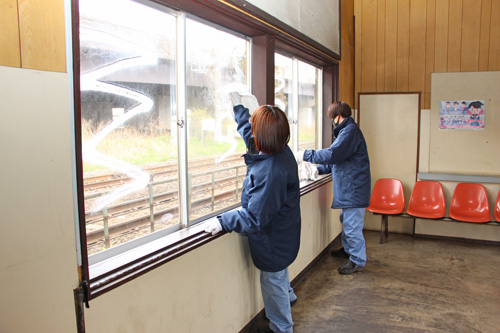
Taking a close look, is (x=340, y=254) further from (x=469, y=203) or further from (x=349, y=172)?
(x=469, y=203)

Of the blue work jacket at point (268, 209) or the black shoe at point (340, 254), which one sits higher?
the blue work jacket at point (268, 209)

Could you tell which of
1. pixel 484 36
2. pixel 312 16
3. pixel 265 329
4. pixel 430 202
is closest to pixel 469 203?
pixel 430 202

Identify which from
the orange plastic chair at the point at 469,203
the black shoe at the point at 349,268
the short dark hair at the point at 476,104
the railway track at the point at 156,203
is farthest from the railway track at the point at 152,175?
the short dark hair at the point at 476,104

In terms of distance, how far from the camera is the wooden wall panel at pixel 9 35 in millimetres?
1178

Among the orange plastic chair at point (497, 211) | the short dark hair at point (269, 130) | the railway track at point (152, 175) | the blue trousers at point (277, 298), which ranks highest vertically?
the short dark hair at point (269, 130)

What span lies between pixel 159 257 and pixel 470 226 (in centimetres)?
443

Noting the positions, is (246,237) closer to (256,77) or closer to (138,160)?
(138,160)

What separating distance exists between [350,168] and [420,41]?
245 cm

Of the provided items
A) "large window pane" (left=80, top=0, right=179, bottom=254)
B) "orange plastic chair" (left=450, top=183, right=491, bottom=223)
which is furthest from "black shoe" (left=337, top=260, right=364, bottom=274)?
"large window pane" (left=80, top=0, right=179, bottom=254)

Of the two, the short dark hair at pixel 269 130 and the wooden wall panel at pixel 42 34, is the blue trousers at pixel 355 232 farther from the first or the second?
the wooden wall panel at pixel 42 34

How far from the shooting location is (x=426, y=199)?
4.98 metres

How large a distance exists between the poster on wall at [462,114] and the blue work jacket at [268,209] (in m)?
3.41

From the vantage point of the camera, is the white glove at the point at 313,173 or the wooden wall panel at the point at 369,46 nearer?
the white glove at the point at 313,173

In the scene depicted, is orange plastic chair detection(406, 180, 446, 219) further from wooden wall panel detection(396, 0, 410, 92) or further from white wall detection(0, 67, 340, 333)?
white wall detection(0, 67, 340, 333)
